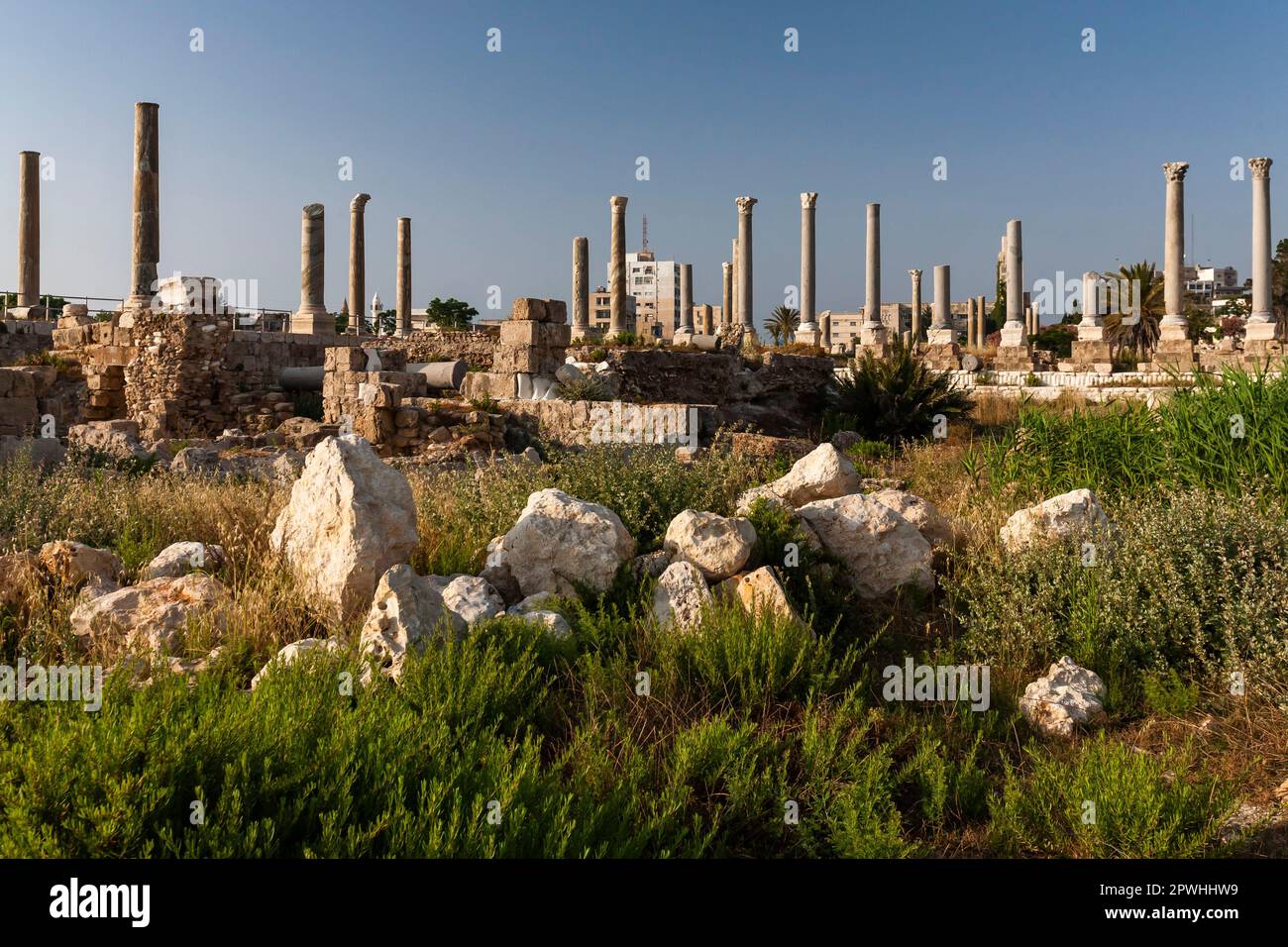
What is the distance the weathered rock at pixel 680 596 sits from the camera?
448 centimetres

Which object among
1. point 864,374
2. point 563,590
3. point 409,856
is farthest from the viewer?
point 864,374

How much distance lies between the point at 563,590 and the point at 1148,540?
2.96 meters

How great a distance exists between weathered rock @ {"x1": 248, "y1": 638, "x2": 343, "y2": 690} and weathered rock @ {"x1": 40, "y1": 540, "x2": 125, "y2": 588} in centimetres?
125

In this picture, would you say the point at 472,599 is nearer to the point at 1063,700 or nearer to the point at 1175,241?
the point at 1063,700

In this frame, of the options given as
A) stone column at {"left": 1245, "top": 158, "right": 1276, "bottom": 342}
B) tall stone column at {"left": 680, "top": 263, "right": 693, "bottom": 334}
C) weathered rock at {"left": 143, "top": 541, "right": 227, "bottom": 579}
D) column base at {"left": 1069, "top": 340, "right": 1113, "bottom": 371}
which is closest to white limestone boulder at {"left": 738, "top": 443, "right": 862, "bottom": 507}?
weathered rock at {"left": 143, "top": 541, "right": 227, "bottom": 579}

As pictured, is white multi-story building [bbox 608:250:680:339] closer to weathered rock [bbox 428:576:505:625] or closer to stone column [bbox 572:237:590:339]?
stone column [bbox 572:237:590:339]

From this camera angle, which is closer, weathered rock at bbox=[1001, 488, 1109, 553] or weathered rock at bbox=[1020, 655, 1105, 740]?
weathered rock at bbox=[1020, 655, 1105, 740]

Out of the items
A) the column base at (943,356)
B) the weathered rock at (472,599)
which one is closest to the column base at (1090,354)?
the column base at (943,356)

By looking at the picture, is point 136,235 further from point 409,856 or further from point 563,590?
point 409,856

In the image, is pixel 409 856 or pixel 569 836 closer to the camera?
pixel 409 856

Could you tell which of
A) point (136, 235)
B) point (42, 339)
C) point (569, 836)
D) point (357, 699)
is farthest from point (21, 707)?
point (42, 339)

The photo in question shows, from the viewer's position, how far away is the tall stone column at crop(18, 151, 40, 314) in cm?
2677

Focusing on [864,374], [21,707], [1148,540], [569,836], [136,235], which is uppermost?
[136,235]

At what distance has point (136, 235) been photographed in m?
21.6
